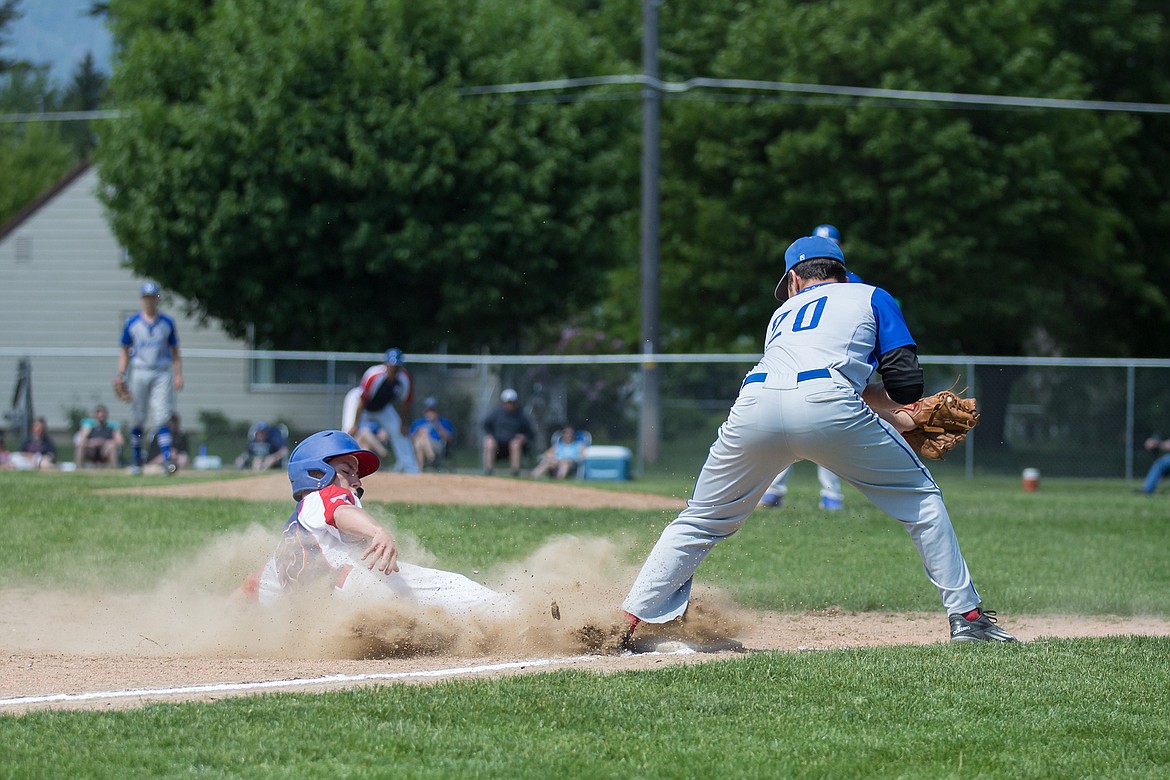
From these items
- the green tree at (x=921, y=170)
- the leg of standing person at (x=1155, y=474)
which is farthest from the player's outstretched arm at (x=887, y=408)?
the green tree at (x=921, y=170)

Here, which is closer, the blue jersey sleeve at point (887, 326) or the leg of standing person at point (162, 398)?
the blue jersey sleeve at point (887, 326)

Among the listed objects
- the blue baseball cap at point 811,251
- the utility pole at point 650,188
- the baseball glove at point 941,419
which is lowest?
the baseball glove at point 941,419

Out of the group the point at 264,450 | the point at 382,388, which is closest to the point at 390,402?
the point at 382,388

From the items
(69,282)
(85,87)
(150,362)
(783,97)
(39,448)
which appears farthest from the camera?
(85,87)

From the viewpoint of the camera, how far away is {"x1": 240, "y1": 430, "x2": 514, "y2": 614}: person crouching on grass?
6227mm

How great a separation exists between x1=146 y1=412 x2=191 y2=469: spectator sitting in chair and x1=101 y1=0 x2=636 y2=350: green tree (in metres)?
5.11

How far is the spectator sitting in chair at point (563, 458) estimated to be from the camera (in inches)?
785

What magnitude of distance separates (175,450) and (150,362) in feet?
15.3

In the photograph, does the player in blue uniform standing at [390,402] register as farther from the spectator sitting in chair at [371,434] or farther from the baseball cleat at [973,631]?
the baseball cleat at [973,631]

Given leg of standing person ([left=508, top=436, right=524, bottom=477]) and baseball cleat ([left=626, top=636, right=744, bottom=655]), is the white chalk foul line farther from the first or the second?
leg of standing person ([left=508, top=436, right=524, bottom=477])

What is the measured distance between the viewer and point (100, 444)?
20.4m

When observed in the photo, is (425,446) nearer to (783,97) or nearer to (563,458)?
(563,458)

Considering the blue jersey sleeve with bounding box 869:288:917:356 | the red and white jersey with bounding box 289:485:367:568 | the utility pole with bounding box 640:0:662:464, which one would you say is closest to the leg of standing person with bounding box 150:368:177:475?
the utility pole with bounding box 640:0:662:464

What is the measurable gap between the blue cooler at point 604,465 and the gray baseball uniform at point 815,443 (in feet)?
43.6
